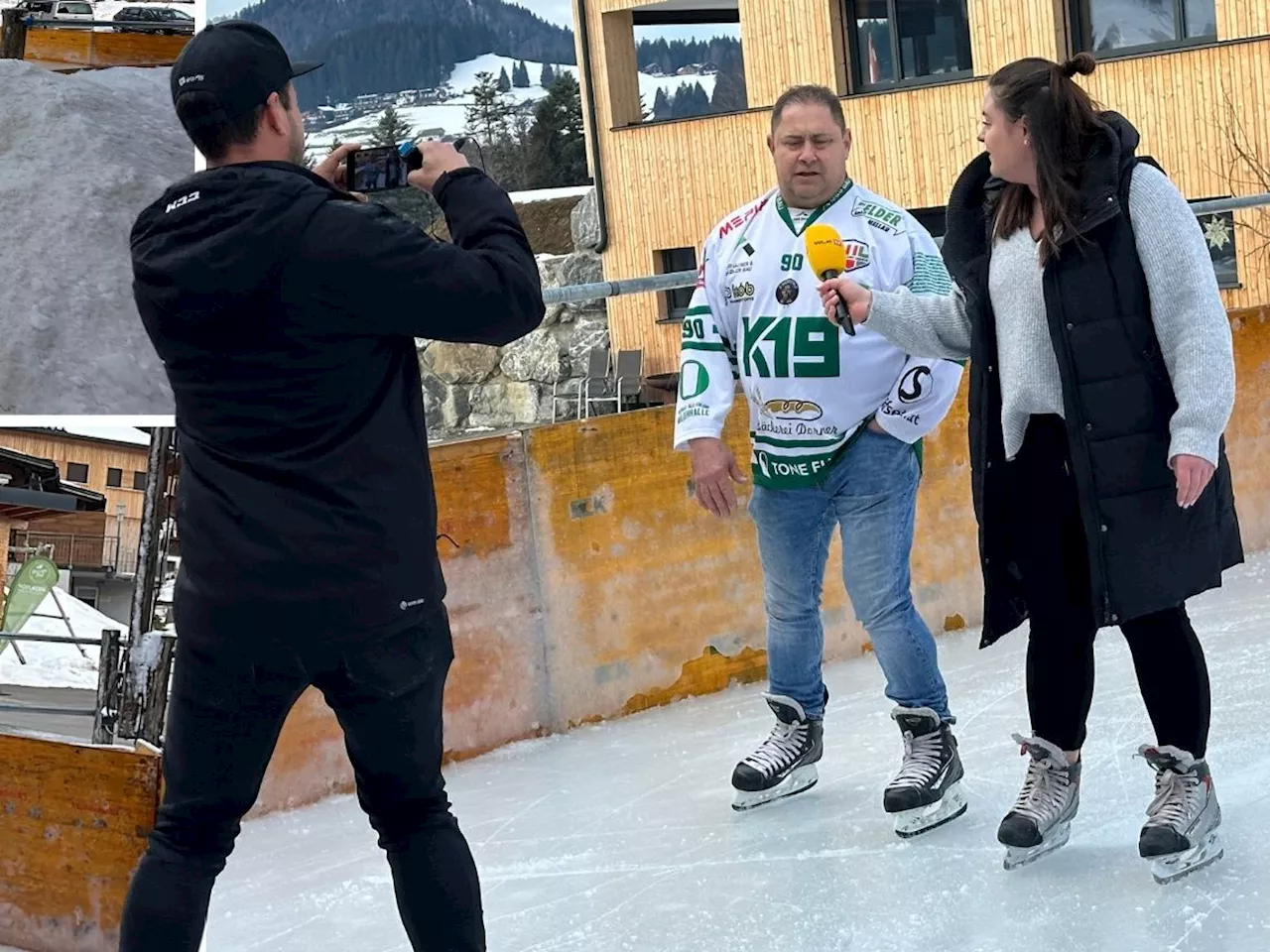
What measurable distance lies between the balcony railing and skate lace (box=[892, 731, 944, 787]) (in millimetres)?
1990

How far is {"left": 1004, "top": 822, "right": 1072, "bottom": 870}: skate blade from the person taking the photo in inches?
156

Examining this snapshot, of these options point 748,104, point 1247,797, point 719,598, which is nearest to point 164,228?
point 1247,797

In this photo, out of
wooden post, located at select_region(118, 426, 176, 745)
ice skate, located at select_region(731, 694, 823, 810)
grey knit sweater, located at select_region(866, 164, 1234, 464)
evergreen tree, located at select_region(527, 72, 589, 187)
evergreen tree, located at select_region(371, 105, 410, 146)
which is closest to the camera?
wooden post, located at select_region(118, 426, 176, 745)

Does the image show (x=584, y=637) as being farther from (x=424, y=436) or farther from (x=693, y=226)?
(x=693, y=226)

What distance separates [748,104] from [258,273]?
77.3 ft

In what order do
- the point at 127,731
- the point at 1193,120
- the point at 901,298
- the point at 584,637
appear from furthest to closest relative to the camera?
the point at 1193,120 < the point at 584,637 < the point at 901,298 < the point at 127,731

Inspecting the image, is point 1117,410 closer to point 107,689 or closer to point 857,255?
point 857,255

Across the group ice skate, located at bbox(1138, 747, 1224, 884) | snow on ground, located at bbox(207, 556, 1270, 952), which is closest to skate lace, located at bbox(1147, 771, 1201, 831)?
ice skate, located at bbox(1138, 747, 1224, 884)

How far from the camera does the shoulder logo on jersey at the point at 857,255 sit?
4.36 m

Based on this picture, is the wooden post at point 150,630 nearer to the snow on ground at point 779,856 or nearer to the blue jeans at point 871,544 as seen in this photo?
the snow on ground at point 779,856

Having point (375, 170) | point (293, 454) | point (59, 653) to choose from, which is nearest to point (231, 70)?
point (375, 170)

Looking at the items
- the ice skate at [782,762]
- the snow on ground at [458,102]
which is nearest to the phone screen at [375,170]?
the ice skate at [782,762]

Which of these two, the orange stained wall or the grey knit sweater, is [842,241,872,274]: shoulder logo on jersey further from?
the orange stained wall

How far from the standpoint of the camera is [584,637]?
5.80 meters
